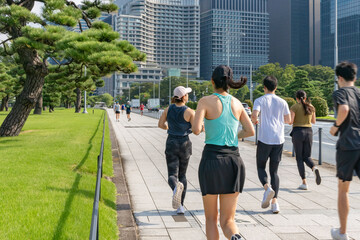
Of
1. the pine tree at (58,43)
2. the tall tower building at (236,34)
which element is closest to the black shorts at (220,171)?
the pine tree at (58,43)

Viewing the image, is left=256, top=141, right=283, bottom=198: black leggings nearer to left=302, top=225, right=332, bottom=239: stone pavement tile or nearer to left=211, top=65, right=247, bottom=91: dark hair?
left=302, top=225, right=332, bottom=239: stone pavement tile

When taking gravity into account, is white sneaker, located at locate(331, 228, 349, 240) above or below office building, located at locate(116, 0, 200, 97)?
below

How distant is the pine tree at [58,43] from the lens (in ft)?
37.3

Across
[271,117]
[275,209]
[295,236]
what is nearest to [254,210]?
[275,209]

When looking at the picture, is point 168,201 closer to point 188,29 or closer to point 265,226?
point 265,226

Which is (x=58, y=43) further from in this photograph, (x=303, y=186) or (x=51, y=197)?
(x=303, y=186)

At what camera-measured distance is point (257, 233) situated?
4516 millimetres

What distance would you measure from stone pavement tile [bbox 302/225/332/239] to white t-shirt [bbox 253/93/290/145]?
4.18ft

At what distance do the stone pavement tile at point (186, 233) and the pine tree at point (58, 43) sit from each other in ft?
24.0

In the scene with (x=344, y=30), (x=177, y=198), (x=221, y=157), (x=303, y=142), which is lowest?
(x=177, y=198)

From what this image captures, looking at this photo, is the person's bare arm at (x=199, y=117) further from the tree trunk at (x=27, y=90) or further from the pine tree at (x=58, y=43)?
the tree trunk at (x=27, y=90)

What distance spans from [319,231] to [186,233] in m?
1.56

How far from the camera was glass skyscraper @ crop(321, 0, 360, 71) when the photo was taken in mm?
107562

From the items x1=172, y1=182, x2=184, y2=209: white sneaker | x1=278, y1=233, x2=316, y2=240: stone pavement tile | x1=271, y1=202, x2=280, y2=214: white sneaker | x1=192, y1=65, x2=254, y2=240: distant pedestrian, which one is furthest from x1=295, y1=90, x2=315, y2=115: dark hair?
x1=192, y1=65, x2=254, y2=240: distant pedestrian
